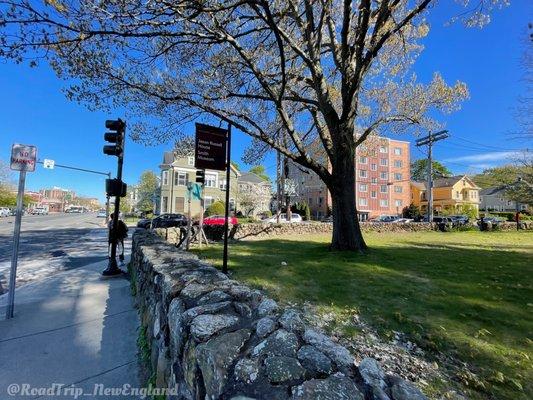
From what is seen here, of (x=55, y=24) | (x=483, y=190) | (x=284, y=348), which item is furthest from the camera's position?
(x=483, y=190)

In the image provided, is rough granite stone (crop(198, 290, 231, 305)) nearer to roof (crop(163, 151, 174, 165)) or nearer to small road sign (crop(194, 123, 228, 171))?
small road sign (crop(194, 123, 228, 171))

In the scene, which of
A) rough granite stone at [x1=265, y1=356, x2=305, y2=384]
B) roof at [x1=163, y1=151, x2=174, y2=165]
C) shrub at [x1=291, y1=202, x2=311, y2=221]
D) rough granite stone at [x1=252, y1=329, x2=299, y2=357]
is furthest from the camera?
shrub at [x1=291, y1=202, x2=311, y2=221]

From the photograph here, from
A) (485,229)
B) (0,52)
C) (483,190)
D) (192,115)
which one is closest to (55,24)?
(0,52)

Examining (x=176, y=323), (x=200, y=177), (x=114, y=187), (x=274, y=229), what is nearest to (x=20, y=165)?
(x=114, y=187)

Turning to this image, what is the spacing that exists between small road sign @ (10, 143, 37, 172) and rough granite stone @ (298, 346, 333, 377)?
5.51 m

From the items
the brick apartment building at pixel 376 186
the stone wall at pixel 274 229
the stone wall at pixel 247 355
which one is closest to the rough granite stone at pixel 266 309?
the stone wall at pixel 247 355

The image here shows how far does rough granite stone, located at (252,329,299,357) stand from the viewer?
167 centimetres

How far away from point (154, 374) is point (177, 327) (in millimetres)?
1063

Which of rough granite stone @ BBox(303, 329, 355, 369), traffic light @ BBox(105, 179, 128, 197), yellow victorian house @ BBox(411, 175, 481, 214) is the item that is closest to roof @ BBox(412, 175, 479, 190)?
yellow victorian house @ BBox(411, 175, 481, 214)

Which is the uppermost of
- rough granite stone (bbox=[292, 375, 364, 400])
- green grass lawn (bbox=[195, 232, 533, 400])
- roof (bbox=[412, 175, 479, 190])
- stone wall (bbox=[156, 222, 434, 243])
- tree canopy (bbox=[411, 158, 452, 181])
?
tree canopy (bbox=[411, 158, 452, 181])

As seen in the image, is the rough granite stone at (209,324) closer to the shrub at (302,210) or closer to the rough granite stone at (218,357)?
the rough granite stone at (218,357)

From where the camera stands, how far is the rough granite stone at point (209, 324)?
77.1 inches

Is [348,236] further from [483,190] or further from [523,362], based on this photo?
[483,190]

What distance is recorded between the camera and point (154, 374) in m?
2.95
